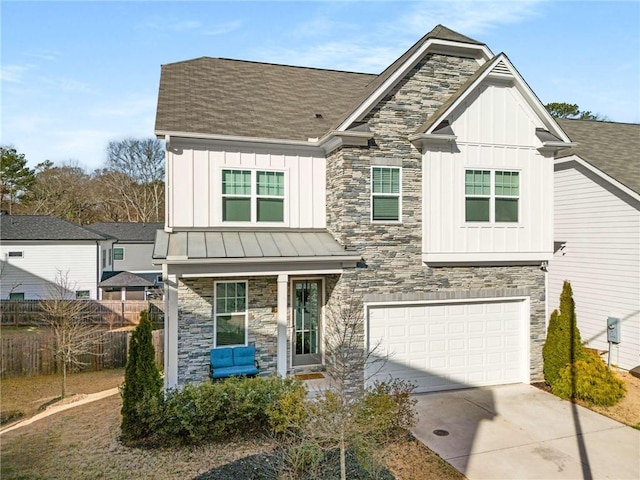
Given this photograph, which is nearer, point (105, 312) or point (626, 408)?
point (626, 408)

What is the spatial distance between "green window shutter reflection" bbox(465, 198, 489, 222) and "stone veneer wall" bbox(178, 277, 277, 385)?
529cm

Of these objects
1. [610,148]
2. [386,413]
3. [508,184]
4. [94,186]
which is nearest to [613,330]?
[508,184]

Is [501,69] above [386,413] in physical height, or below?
above

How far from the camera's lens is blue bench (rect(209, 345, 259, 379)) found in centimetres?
994

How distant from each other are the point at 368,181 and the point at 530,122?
4.76 m

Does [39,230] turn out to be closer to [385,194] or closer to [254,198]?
[254,198]

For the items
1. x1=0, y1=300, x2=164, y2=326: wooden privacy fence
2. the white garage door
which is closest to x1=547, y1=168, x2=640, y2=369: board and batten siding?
the white garage door

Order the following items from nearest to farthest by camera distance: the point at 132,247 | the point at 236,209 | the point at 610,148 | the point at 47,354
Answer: the point at 236,209 < the point at 47,354 < the point at 610,148 < the point at 132,247

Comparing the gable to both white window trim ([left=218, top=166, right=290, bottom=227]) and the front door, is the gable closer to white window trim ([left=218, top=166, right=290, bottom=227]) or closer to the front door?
white window trim ([left=218, top=166, right=290, bottom=227])

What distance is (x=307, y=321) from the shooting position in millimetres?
11562

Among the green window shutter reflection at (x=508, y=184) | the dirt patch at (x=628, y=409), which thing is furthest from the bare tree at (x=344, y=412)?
the green window shutter reflection at (x=508, y=184)

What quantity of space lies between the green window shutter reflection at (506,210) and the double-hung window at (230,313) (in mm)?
6819

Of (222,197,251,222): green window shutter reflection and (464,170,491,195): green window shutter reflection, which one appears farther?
(222,197,251,222): green window shutter reflection

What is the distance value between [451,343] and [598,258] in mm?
6338
